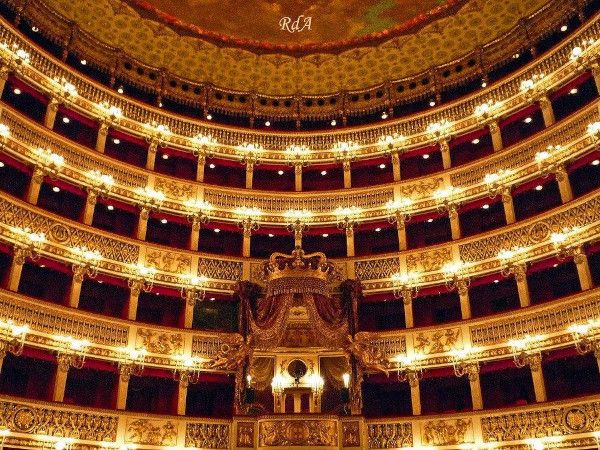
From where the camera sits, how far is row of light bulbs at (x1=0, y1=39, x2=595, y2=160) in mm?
22469

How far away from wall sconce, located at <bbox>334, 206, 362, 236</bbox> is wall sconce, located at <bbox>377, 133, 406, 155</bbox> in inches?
124

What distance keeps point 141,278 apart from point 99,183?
13.7ft

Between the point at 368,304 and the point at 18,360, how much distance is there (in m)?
13.5

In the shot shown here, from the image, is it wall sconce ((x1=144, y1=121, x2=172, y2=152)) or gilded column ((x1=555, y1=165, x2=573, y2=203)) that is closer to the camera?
gilded column ((x1=555, y1=165, x2=573, y2=203))

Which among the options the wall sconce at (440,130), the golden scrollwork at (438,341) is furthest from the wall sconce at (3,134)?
the wall sconce at (440,130)

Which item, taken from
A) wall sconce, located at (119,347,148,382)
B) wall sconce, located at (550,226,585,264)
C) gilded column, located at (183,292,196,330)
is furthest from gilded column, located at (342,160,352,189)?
wall sconce, located at (119,347,148,382)

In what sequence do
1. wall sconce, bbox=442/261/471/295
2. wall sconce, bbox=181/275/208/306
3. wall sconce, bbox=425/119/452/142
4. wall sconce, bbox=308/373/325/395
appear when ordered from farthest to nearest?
1. wall sconce, bbox=425/119/452/142
2. wall sconce, bbox=181/275/208/306
3. wall sconce, bbox=442/261/471/295
4. wall sconce, bbox=308/373/325/395

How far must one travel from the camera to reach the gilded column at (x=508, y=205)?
2356 cm

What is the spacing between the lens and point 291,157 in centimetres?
2817

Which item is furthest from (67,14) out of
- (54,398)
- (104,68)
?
(54,398)

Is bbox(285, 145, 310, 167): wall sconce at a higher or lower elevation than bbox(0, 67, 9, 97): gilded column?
higher

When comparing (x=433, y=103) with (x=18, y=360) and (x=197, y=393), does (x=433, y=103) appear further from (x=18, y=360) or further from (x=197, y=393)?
(x=18, y=360)

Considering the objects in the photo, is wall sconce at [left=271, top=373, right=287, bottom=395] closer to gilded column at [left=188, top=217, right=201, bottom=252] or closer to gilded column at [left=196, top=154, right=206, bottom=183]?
gilded column at [left=188, top=217, right=201, bottom=252]

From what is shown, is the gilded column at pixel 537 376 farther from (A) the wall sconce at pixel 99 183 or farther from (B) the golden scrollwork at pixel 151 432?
(A) the wall sconce at pixel 99 183
